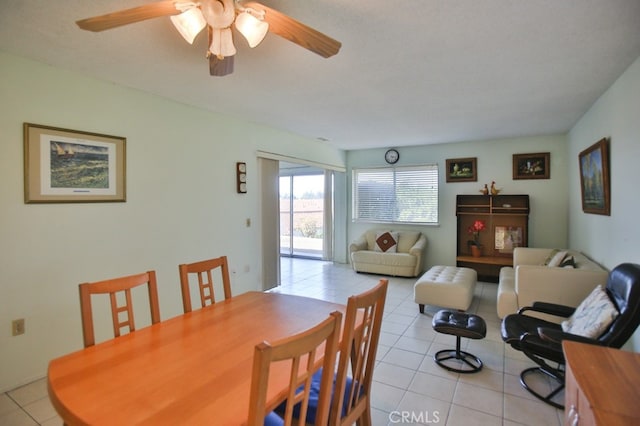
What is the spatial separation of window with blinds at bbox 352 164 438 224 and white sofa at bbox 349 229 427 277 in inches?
14.8

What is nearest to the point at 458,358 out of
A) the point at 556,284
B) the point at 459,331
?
the point at 459,331

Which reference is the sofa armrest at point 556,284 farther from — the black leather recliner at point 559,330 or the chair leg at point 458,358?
the chair leg at point 458,358

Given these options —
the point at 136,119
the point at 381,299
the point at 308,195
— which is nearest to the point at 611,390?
the point at 381,299

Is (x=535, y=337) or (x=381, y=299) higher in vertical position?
(x=381, y=299)

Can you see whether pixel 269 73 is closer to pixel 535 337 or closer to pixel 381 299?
pixel 381 299

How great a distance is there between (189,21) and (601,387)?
87.0 inches

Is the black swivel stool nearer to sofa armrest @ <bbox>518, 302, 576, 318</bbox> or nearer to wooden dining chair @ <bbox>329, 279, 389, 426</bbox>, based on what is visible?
sofa armrest @ <bbox>518, 302, 576, 318</bbox>

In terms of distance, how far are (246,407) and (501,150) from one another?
578cm

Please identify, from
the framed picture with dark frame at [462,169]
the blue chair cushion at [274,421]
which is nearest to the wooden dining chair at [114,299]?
the blue chair cushion at [274,421]

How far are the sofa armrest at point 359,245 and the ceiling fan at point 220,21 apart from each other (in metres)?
4.66

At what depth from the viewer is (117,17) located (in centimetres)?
144

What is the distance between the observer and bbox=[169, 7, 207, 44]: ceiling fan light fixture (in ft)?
4.93

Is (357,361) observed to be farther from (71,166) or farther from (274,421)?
(71,166)

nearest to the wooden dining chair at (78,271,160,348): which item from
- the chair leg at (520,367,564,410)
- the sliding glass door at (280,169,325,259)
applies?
the chair leg at (520,367,564,410)
